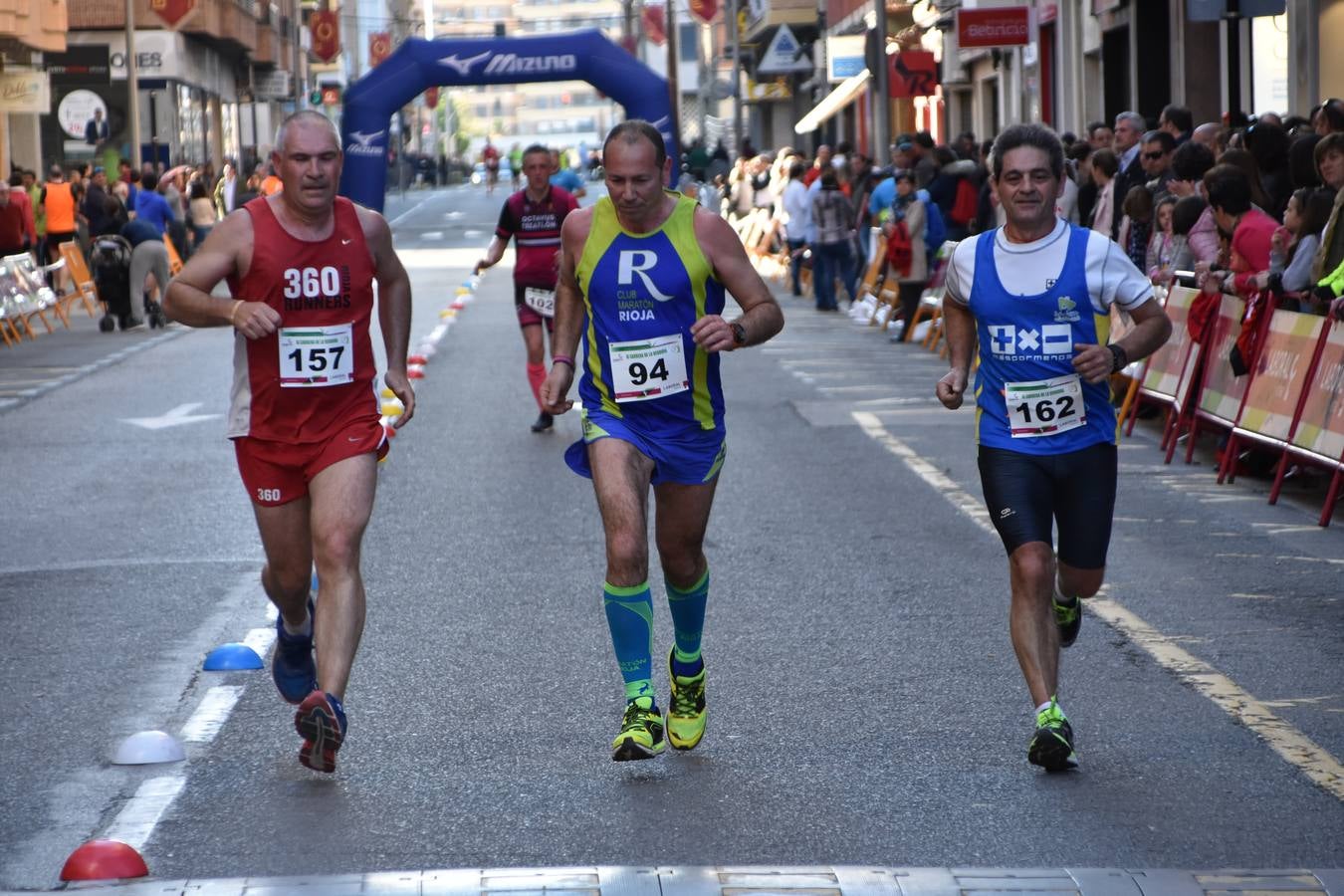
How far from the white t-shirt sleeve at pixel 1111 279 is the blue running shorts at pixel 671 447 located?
112 centimetres

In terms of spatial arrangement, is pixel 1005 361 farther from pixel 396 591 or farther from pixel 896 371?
pixel 896 371

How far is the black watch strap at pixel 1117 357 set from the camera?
20.7 ft

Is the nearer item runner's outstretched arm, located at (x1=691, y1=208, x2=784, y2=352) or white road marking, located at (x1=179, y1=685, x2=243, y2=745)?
runner's outstretched arm, located at (x1=691, y1=208, x2=784, y2=352)

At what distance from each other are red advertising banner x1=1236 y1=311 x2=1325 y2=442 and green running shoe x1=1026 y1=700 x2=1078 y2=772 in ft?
19.6

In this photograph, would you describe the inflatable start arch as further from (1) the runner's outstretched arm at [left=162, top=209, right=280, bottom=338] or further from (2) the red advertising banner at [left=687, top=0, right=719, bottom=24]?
(2) the red advertising banner at [left=687, top=0, right=719, bottom=24]

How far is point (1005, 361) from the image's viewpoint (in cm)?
644

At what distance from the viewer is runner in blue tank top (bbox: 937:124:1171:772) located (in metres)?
6.35

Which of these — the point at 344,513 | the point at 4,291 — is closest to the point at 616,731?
the point at 344,513

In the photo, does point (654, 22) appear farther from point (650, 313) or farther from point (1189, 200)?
point (650, 313)

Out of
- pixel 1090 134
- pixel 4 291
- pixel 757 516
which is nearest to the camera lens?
pixel 757 516

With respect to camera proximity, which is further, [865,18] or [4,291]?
[865,18]

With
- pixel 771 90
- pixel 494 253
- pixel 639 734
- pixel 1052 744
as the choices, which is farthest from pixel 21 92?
pixel 1052 744

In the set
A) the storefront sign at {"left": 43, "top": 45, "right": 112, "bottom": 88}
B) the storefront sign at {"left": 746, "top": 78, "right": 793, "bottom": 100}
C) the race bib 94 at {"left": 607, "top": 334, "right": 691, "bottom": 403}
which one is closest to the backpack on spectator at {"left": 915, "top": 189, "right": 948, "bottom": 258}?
the race bib 94 at {"left": 607, "top": 334, "right": 691, "bottom": 403}

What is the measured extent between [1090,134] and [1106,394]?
13.0m
